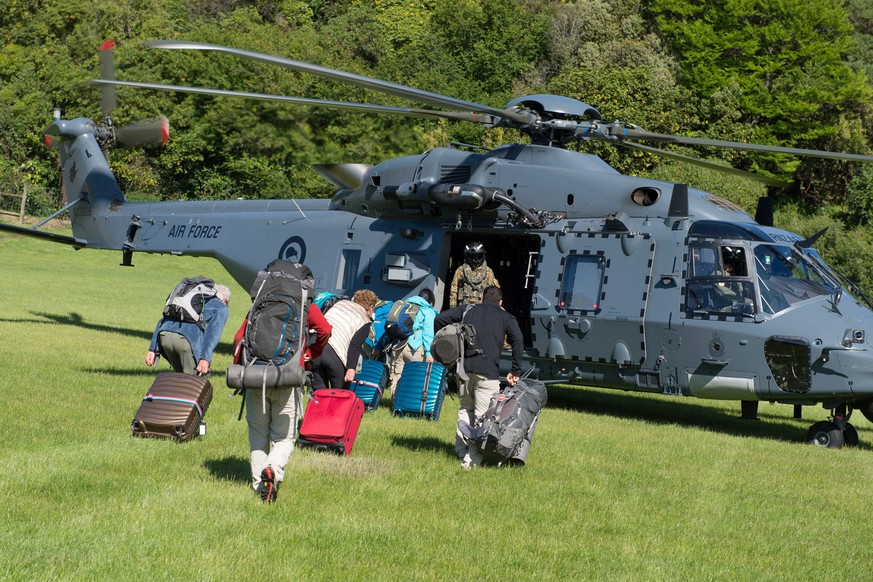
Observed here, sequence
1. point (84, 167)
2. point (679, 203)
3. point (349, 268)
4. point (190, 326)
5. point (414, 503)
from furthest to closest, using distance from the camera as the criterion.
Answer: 1. point (84, 167)
2. point (349, 268)
3. point (679, 203)
4. point (190, 326)
5. point (414, 503)

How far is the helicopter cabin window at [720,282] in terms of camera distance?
1209 centimetres

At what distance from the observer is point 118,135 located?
62.2 feet

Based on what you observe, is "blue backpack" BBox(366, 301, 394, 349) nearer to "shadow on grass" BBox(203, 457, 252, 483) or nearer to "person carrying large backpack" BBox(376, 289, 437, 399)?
"person carrying large backpack" BBox(376, 289, 437, 399)

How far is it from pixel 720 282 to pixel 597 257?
5.31ft

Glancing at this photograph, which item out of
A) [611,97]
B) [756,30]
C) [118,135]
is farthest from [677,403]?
[756,30]

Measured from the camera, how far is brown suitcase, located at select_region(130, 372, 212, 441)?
9.52 m

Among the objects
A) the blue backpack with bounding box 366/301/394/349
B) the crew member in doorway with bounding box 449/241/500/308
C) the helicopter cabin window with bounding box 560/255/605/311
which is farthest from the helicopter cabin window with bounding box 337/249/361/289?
the helicopter cabin window with bounding box 560/255/605/311

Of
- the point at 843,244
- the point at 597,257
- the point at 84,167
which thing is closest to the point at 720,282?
the point at 597,257

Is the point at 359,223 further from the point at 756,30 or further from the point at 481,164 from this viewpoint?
the point at 756,30

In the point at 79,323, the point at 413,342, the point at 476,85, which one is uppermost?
the point at 476,85

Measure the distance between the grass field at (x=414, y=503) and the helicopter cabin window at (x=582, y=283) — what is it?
1489mm

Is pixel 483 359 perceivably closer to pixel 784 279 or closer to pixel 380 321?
pixel 380 321

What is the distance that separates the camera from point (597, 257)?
13148mm

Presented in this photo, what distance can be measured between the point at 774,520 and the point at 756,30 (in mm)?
44273
